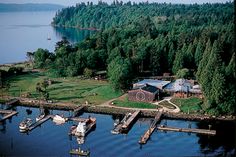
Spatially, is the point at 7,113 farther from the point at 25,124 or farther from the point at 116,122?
the point at 116,122

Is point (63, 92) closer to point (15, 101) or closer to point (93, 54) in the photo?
point (15, 101)

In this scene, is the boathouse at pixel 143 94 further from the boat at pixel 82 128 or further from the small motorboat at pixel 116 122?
the boat at pixel 82 128

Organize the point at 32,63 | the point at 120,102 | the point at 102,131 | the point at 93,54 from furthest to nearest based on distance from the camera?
the point at 32,63 → the point at 93,54 → the point at 120,102 → the point at 102,131

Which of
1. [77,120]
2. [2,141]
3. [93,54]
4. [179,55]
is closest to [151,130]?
[77,120]

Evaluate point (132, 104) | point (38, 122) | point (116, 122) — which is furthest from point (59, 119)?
point (132, 104)

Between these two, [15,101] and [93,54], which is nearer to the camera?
[15,101]

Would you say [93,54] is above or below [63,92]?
above

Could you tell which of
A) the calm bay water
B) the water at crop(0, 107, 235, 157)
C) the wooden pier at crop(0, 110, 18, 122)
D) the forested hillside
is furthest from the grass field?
the water at crop(0, 107, 235, 157)
